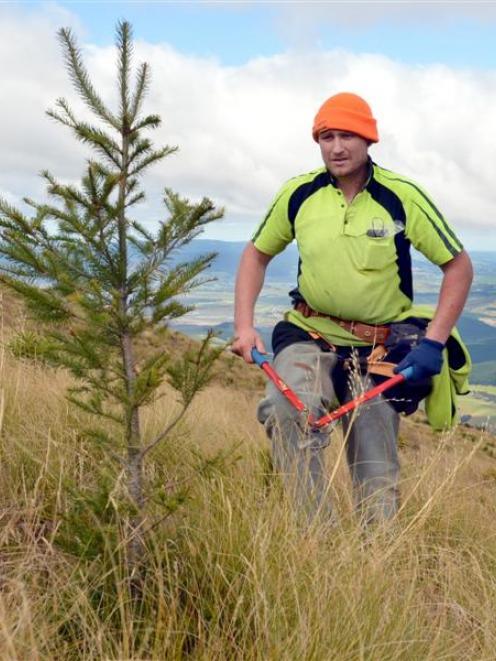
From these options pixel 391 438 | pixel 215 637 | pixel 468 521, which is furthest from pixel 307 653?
pixel 468 521

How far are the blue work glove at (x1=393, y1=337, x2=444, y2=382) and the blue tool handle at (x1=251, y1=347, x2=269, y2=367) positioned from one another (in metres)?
0.73

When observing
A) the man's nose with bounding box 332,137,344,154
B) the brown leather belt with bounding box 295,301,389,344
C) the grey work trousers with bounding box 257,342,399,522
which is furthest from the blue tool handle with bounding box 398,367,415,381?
the man's nose with bounding box 332,137,344,154

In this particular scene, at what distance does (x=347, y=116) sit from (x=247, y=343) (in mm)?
1387

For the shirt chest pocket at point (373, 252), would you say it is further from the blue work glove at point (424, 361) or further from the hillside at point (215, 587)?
the hillside at point (215, 587)

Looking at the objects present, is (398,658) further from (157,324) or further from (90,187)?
(90,187)

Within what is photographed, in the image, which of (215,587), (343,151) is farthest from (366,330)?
(215,587)

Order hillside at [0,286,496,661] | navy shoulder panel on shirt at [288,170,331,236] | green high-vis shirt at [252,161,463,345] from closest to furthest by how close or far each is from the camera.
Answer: hillside at [0,286,496,661], green high-vis shirt at [252,161,463,345], navy shoulder panel on shirt at [288,170,331,236]

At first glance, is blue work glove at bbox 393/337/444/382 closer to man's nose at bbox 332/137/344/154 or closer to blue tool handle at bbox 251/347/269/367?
blue tool handle at bbox 251/347/269/367

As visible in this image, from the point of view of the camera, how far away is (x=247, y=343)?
4.30 m

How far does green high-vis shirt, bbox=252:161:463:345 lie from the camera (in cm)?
410

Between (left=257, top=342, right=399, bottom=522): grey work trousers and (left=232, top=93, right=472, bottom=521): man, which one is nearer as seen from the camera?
(left=257, top=342, right=399, bottom=522): grey work trousers

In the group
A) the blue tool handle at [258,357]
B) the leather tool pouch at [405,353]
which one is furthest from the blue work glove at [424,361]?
the blue tool handle at [258,357]

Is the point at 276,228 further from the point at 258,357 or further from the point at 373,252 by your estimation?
the point at 258,357

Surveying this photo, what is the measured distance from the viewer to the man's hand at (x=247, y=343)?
14.0 ft
